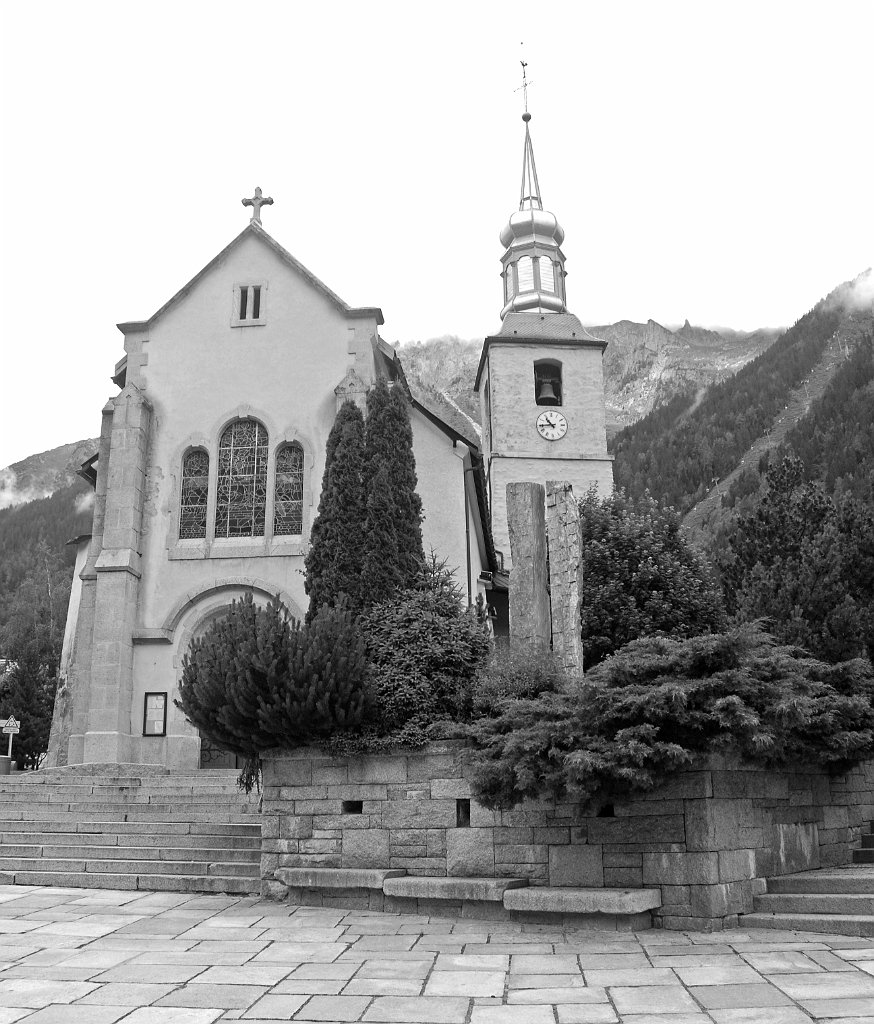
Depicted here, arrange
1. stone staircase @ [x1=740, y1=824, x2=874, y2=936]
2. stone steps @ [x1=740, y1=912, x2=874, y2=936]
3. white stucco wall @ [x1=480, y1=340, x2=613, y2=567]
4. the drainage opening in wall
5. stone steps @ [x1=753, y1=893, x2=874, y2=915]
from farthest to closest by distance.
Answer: white stucco wall @ [x1=480, y1=340, x2=613, y2=567]
the drainage opening in wall
stone steps @ [x1=753, y1=893, x2=874, y2=915]
stone staircase @ [x1=740, y1=824, x2=874, y2=936]
stone steps @ [x1=740, y1=912, x2=874, y2=936]

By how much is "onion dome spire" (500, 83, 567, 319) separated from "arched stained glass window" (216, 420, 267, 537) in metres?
23.4

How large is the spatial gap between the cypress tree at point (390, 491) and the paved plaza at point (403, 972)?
537 cm

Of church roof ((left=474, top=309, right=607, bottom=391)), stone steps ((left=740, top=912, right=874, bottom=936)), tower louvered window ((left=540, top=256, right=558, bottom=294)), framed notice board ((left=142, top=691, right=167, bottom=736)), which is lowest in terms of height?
stone steps ((left=740, top=912, right=874, bottom=936))

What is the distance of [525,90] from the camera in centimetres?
5644

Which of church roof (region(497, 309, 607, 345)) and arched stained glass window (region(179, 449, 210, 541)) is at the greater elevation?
church roof (region(497, 309, 607, 345))

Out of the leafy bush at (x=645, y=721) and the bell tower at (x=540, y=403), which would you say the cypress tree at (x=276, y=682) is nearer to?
the leafy bush at (x=645, y=721)

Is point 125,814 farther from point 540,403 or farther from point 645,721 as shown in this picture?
point 540,403

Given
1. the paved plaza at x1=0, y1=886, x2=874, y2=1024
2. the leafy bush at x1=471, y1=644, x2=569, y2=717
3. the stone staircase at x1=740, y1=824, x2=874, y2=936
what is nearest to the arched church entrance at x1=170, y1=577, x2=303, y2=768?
the leafy bush at x1=471, y1=644, x2=569, y2=717

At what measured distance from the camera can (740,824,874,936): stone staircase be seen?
888cm

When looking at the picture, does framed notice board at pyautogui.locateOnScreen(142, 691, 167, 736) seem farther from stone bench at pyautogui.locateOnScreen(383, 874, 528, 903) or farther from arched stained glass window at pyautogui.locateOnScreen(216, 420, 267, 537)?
stone bench at pyautogui.locateOnScreen(383, 874, 528, 903)

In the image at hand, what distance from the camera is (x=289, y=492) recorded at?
24016mm

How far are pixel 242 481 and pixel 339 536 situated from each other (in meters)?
9.96

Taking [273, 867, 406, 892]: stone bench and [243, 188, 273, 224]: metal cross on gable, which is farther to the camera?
[243, 188, 273, 224]: metal cross on gable

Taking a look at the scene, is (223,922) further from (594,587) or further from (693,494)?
(693,494)
